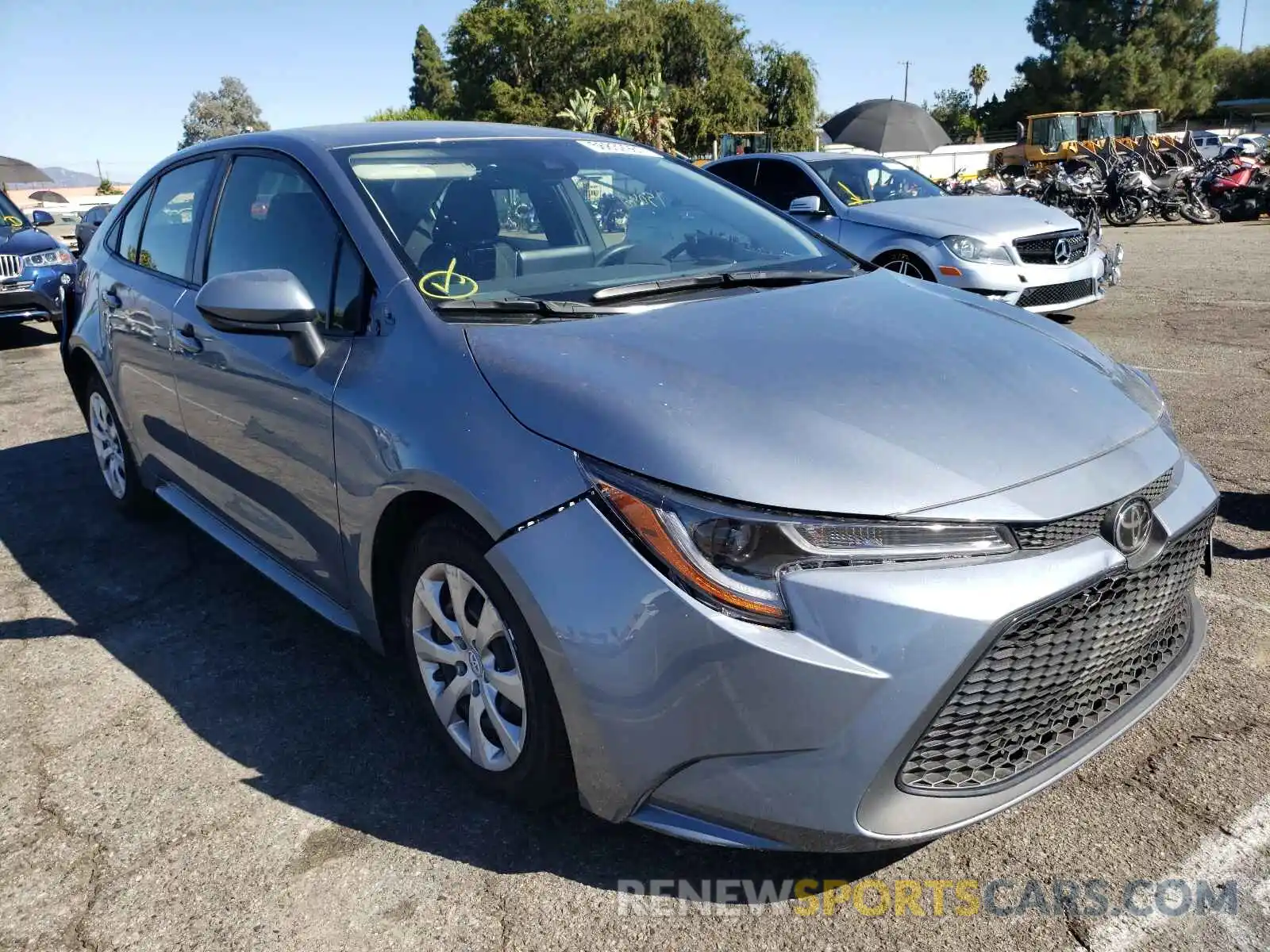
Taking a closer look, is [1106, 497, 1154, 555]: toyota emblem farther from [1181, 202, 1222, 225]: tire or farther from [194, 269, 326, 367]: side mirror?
[1181, 202, 1222, 225]: tire

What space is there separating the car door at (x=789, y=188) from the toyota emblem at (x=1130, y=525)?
279 inches

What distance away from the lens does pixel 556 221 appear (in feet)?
10.2

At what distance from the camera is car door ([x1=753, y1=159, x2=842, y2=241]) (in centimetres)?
887

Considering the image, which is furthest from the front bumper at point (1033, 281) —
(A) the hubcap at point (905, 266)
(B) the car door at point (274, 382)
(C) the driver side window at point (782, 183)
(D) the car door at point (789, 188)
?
(B) the car door at point (274, 382)

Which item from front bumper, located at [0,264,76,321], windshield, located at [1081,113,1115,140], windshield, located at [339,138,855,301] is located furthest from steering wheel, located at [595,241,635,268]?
windshield, located at [1081,113,1115,140]

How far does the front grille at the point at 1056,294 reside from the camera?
7965mm

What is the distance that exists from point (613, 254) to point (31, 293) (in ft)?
28.7

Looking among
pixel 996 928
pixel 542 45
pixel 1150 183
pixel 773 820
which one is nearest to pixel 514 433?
pixel 773 820

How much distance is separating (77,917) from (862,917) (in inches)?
67.3

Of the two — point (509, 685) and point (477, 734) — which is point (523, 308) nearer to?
point (509, 685)

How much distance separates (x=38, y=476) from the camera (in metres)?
5.55

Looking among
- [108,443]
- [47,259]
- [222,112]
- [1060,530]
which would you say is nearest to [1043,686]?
[1060,530]

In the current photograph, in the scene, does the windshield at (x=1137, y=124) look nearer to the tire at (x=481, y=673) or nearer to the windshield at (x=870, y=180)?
the windshield at (x=870, y=180)

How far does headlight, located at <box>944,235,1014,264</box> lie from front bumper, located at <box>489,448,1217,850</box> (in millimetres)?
6289
